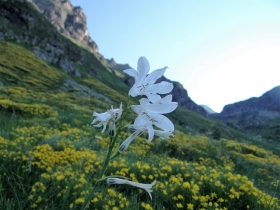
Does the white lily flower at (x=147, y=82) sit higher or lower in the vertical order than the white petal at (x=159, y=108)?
higher

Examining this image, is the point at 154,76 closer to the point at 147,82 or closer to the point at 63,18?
the point at 147,82

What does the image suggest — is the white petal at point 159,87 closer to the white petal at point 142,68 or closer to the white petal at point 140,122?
the white petal at point 142,68

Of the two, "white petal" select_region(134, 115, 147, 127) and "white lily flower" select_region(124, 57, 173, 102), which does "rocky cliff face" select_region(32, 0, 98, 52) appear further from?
"white petal" select_region(134, 115, 147, 127)

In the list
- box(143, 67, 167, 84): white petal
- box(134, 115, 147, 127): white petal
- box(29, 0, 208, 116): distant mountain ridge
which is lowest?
box(134, 115, 147, 127): white petal

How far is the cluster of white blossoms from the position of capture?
4.98ft

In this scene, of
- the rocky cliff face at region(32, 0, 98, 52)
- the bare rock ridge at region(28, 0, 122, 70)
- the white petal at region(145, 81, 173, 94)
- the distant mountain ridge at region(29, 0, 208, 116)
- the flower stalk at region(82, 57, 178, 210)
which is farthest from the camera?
the distant mountain ridge at region(29, 0, 208, 116)

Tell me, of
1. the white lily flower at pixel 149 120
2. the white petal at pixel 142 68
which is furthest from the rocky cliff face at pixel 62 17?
the white lily flower at pixel 149 120

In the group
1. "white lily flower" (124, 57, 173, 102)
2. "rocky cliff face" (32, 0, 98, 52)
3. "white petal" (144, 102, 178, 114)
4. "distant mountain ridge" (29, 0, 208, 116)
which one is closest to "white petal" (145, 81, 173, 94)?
"white lily flower" (124, 57, 173, 102)

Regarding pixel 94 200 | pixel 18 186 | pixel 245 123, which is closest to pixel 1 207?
pixel 18 186

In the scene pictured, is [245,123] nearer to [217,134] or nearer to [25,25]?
[25,25]

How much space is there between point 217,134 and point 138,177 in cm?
1211

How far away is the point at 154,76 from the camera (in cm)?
170

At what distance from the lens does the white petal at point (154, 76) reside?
1.66 metres

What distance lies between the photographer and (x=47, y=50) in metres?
54.7
